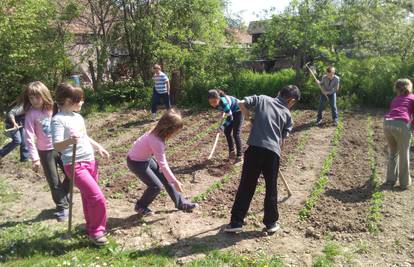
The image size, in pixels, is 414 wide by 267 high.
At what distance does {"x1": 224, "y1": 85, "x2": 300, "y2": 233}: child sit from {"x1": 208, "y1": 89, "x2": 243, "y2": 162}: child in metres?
2.07

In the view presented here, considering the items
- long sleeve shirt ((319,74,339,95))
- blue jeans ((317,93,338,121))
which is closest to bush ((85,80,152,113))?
blue jeans ((317,93,338,121))

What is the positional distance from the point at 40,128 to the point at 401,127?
16.6 ft

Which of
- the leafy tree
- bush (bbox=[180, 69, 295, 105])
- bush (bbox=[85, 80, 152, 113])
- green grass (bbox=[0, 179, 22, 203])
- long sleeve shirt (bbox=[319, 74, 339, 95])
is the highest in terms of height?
the leafy tree

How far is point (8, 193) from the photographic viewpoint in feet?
21.1

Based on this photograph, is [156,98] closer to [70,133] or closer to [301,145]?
[301,145]

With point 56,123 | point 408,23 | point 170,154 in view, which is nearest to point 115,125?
point 170,154

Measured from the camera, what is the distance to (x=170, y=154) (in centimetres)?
859

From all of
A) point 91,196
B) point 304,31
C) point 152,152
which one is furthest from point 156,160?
point 304,31

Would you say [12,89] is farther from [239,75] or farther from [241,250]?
[241,250]

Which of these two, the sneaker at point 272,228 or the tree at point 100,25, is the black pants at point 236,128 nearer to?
the sneaker at point 272,228

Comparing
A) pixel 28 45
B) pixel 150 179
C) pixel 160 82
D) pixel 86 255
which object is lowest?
pixel 86 255

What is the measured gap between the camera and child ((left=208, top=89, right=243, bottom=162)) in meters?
6.57

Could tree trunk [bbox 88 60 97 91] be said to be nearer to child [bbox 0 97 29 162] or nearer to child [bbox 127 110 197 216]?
child [bbox 0 97 29 162]

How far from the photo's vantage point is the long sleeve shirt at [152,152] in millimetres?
4504
